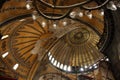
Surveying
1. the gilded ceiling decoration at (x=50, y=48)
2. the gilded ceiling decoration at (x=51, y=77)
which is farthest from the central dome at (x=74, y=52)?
the gilded ceiling decoration at (x=51, y=77)

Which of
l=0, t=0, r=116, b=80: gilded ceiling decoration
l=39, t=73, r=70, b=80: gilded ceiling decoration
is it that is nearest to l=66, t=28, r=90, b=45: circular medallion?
l=0, t=0, r=116, b=80: gilded ceiling decoration

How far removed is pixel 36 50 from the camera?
15750 mm

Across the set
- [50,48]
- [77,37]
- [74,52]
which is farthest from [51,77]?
[77,37]

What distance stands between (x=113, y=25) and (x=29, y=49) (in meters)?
6.66

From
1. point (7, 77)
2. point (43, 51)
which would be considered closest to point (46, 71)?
point (43, 51)

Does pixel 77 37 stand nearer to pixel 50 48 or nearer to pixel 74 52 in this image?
pixel 74 52

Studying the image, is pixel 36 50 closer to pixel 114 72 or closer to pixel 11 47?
pixel 11 47

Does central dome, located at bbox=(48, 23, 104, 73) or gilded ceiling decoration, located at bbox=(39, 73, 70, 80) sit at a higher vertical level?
central dome, located at bbox=(48, 23, 104, 73)

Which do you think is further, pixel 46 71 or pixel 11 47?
pixel 46 71

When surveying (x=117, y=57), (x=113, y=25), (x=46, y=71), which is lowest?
(x=46, y=71)

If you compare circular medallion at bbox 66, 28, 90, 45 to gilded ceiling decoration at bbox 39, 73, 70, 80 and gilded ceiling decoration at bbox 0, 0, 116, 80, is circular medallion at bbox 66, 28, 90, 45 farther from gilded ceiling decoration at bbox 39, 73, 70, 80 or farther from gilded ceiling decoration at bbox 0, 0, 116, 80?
gilded ceiling decoration at bbox 39, 73, 70, 80

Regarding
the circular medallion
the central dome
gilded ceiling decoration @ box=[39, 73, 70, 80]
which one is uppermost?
the circular medallion

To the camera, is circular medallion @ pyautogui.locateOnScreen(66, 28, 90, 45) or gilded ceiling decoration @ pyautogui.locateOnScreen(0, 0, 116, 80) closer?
gilded ceiling decoration @ pyautogui.locateOnScreen(0, 0, 116, 80)

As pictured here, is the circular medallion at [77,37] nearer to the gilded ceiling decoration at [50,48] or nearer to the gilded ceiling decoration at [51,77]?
the gilded ceiling decoration at [50,48]
